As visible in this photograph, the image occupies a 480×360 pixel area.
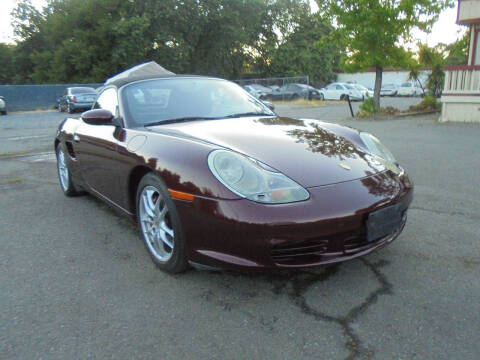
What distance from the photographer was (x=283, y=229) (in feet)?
6.84

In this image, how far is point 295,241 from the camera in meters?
2.11

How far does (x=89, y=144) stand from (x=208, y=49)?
119 ft

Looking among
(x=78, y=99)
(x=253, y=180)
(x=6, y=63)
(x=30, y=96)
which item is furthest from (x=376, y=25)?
(x=6, y=63)

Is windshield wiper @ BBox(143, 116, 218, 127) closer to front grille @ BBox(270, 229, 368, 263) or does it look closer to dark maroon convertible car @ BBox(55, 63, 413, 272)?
dark maroon convertible car @ BBox(55, 63, 413, 272)

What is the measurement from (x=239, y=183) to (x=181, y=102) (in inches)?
57.4

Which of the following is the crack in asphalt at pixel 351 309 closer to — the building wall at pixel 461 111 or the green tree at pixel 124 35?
the building wall at pixel 461 111

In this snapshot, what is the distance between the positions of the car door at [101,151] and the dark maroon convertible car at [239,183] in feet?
0.06

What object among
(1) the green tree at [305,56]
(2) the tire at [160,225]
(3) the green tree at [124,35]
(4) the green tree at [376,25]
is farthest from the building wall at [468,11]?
(1) the green tree at [305,56]

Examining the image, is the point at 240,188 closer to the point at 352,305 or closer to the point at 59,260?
the point at 352,305

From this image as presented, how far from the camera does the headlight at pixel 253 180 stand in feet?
7.11

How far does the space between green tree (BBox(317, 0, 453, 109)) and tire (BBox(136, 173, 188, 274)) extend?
Result: 11.8m

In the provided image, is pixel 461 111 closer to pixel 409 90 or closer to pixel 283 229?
pixel 283 229

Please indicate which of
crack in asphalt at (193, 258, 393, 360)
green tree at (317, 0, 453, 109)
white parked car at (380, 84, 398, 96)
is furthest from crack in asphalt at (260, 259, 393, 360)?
white parked car at (380, 84, 398, 96)

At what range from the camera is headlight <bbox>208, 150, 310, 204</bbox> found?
7.11 ft
